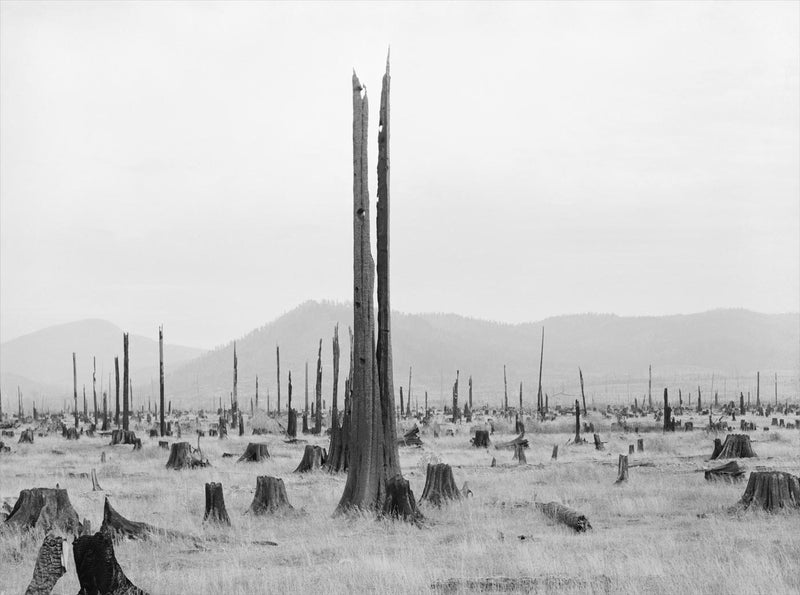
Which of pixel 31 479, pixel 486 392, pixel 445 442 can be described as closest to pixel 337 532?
pixel 31 479

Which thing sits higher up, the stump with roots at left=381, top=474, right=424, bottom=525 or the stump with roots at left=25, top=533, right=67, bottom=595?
the stump with roots at left=25, top=533, right=67, bottom=595

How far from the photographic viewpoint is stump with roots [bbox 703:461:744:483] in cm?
1912

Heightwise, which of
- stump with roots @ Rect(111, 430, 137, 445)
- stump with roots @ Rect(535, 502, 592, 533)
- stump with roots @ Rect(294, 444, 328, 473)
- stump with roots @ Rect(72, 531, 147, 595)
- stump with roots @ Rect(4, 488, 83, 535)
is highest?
stump with roots @ Rect(72, 531, 147, 595)

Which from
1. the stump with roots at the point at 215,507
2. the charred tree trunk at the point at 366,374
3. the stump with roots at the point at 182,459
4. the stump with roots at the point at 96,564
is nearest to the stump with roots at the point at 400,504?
the charred tree trunk at the point at 366,374

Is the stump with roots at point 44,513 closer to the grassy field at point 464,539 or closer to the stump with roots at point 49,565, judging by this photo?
the grassy field at point 464,539

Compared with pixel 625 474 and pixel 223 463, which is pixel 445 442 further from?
pixel 625 474

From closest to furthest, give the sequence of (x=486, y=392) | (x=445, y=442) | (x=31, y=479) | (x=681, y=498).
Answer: (x=681, y=498)
(x=31, y=479)
(x=445, y=442)
(x=486, y=392)

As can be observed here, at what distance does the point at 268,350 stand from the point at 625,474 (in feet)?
592

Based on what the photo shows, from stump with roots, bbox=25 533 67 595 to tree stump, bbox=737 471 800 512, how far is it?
32.5 ft

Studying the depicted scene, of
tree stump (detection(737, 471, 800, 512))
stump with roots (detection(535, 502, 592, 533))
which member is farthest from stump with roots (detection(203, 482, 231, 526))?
tree stump (detection(737, 471, 800, 512))

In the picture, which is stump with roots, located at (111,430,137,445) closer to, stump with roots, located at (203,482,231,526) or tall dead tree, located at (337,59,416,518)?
tall dead tree, located at (337,59,416,518)

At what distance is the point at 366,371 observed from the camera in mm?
15250

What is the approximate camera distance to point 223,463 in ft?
85.5

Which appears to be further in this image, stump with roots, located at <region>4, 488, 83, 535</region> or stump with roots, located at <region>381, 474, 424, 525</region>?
stump with roots, located at <region>381, 474, 424, 525</region>
